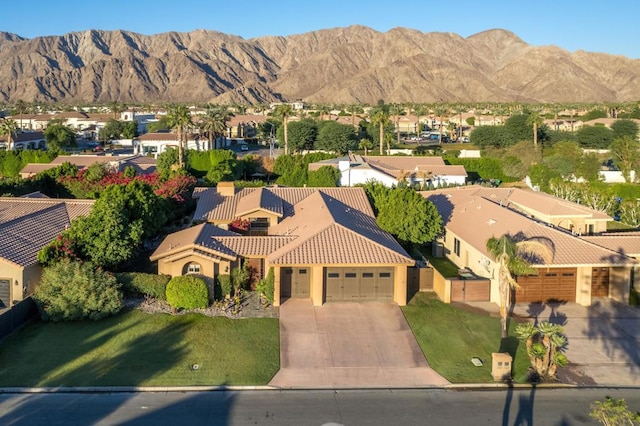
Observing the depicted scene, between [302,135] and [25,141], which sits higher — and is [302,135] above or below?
above

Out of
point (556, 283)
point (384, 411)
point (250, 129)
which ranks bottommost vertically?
point (384, 411)

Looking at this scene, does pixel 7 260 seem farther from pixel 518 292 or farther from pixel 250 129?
pixel 250 129

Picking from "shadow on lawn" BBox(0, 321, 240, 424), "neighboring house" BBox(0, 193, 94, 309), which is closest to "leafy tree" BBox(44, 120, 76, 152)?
"neighboring house" BBox(0, 193, 94, 309)

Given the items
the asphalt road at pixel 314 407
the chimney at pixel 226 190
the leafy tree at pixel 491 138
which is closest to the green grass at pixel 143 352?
the asphalt road at pixel 314 407

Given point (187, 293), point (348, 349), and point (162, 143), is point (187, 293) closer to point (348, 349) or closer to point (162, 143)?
point (348, 349)

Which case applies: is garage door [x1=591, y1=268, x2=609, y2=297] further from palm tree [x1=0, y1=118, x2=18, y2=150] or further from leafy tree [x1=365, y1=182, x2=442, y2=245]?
palm tree [x1=0, y1=118, x2=18, y2=150]

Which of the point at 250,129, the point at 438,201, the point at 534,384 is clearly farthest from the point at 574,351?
the point at 250,129

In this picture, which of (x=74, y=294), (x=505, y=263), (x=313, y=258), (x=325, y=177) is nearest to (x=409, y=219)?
(x=313, y=258)
